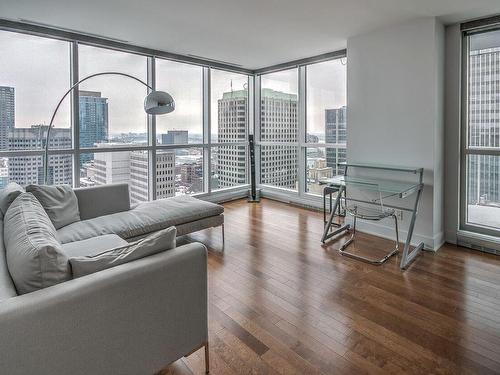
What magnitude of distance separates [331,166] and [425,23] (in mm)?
2322

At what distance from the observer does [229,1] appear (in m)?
2.93

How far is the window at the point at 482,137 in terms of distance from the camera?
133 inches

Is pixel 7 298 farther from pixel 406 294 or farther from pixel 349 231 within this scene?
pixel 349 231

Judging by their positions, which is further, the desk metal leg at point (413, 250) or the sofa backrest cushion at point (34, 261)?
the desk metal leg at point (413, 250)

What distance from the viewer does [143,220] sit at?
3076 millimetres

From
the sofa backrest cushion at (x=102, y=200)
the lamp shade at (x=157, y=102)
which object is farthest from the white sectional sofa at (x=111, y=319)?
the lamp shade at (x=157, y=102)

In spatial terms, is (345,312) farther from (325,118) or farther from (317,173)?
(325,118)

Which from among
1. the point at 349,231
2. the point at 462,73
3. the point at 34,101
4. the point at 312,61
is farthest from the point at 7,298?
the point at 312,61

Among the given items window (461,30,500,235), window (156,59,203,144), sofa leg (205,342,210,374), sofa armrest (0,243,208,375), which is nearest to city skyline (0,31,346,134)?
window (156,59,203,144)

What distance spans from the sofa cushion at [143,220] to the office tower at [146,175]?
1118 millimetres

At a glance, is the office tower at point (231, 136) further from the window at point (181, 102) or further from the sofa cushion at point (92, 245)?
the sofa cushion at point (92, 245)

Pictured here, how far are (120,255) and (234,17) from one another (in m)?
2.82

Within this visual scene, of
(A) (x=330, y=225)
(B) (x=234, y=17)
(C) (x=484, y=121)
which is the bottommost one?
(A) (x=330, y=225)

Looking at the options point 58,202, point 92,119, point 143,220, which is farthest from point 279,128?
point 58,202
